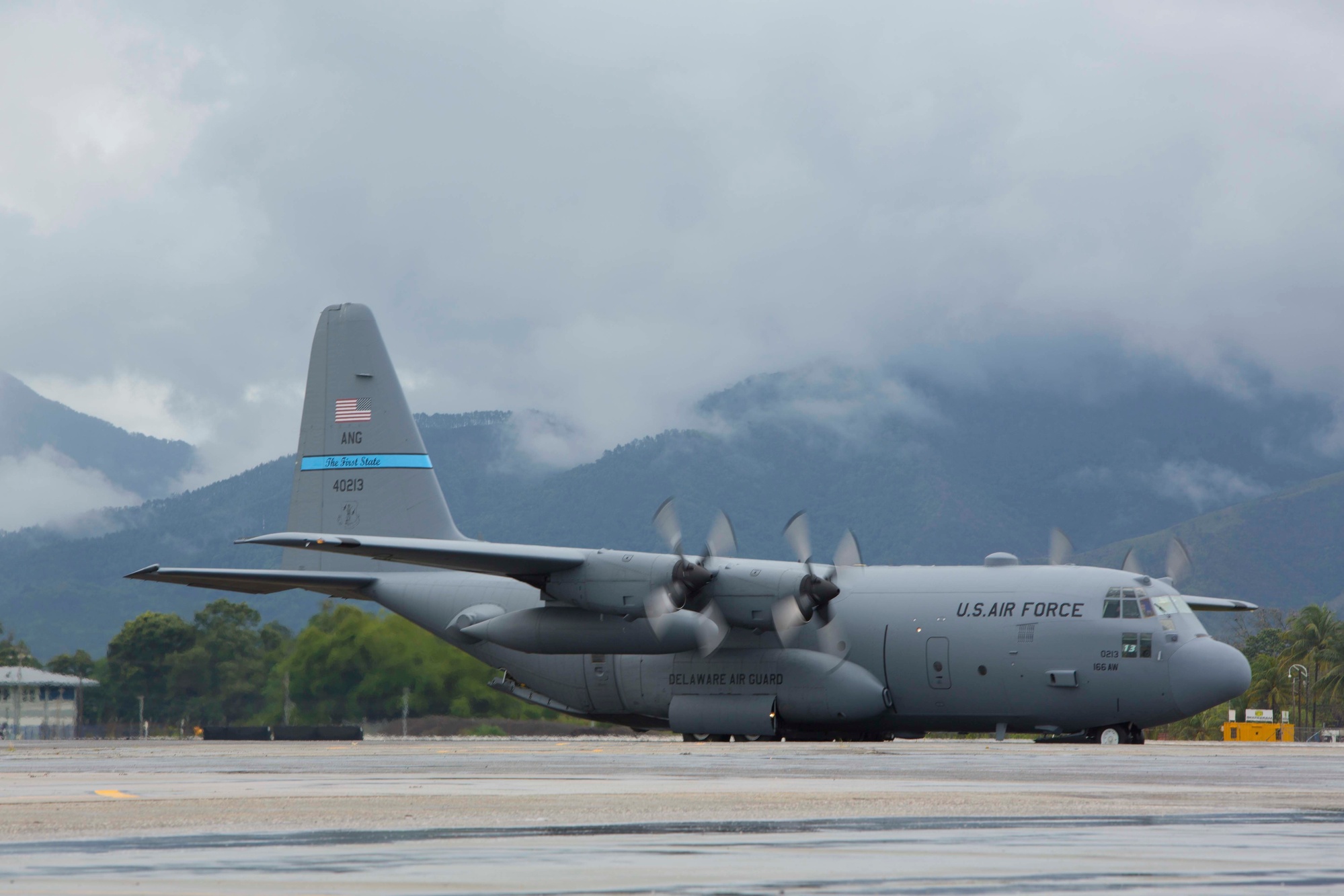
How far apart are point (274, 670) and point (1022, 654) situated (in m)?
21.1

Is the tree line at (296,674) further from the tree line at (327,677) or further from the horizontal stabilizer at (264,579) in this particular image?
the horizontal stabilizer at (264,579)

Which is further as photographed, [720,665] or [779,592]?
[720,665]

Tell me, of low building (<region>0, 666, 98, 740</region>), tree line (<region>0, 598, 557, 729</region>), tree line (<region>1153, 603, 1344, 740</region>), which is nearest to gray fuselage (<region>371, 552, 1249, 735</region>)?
tree line (<region>0, 598, 557, 729</region>)

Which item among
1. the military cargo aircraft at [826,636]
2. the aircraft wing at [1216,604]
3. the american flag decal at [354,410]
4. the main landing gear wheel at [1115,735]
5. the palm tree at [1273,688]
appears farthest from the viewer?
the palm tree at [1273,688]

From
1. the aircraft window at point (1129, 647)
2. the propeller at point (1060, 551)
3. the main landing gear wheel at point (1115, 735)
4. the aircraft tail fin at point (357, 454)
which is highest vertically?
the aircraft tail fin at point (357, 454)

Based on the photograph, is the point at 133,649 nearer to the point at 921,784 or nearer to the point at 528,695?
the point at 528,695

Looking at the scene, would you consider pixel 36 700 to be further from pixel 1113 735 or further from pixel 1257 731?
pixel 1113 735

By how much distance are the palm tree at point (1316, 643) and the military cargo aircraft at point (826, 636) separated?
6035cm

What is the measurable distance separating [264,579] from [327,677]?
8.12 metres

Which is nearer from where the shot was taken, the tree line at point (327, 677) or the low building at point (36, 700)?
the tree line at point (327, 677)

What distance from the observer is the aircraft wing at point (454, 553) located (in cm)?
2752

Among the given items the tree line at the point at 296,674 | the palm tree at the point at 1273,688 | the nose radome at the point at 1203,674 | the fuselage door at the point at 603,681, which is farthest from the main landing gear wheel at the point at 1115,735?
the palm tree at the point at 1273,688

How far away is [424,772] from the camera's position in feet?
53.8

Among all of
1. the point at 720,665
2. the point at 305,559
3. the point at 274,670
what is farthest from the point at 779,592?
the point at 274,670
